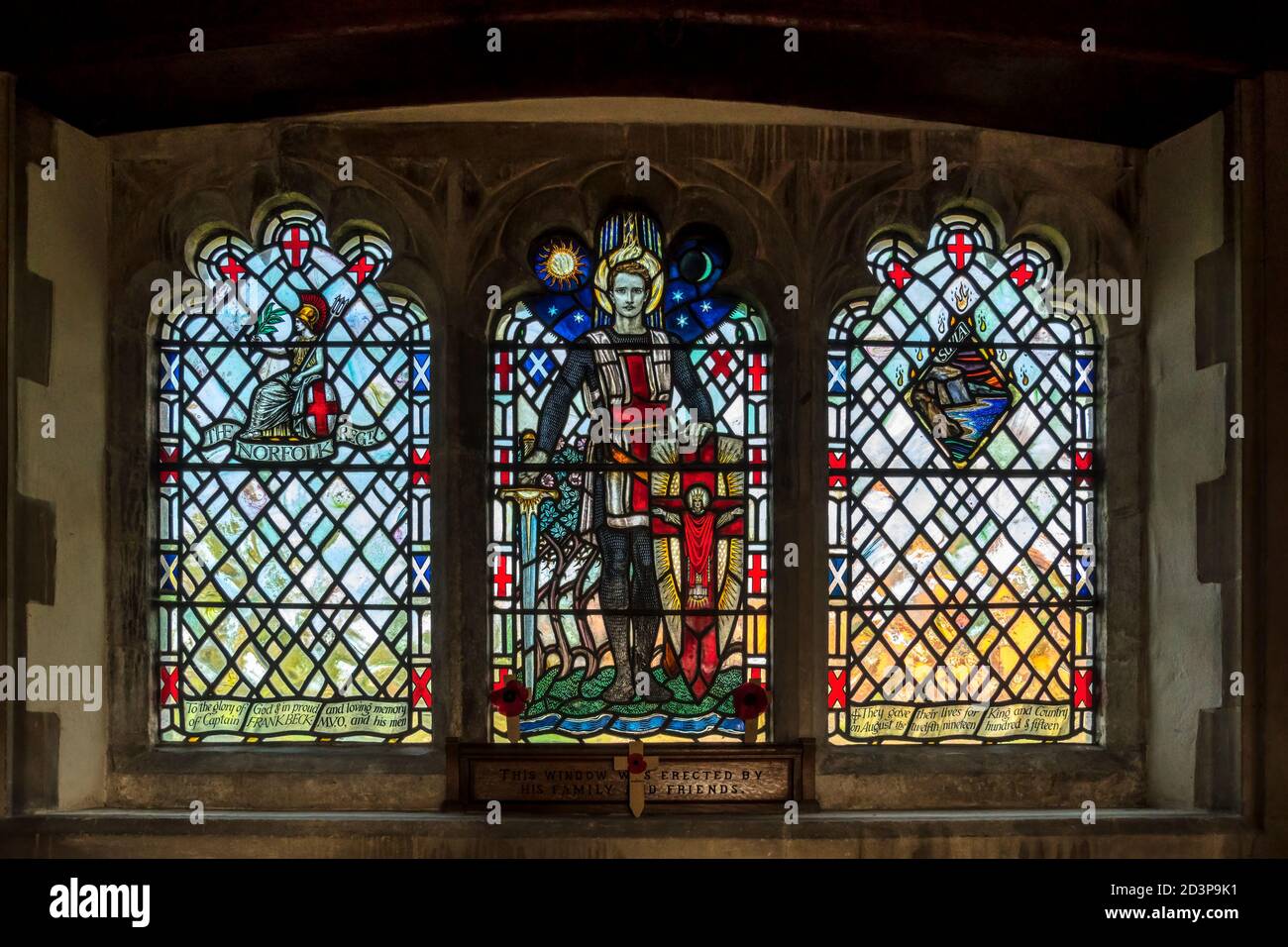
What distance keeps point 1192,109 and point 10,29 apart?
3657 millimetres

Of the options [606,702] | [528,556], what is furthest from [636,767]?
[528,556]

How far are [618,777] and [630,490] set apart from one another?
0.95 m

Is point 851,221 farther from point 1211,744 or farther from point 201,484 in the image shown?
point 201,484

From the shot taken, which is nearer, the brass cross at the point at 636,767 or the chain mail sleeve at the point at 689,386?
the brass cross at the point at 636,767

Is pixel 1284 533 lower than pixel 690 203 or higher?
lower

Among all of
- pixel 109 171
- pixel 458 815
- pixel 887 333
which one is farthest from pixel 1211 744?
pixel 109 171

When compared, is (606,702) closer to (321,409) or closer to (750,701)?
(750,701)

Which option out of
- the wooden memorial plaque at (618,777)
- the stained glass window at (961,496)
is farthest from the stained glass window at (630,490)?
the stained glass window at (961,496)

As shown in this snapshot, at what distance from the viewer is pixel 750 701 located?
397 centimetres

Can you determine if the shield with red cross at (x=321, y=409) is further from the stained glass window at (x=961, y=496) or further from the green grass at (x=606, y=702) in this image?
the stained glass window at (x=961, y=496)

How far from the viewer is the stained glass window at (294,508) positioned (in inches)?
166

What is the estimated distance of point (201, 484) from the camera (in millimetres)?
4285

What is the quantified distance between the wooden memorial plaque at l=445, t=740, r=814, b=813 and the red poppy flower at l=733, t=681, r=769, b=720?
128 mm

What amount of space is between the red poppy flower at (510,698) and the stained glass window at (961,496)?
1042 mm
